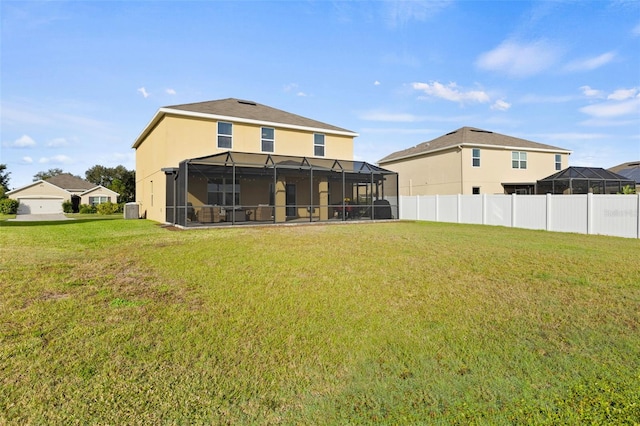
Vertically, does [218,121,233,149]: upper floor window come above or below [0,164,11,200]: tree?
below

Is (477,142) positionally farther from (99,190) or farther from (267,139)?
(99,190)

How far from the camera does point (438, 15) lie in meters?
12.4

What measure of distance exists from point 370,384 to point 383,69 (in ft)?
55.6

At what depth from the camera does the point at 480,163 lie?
75.9 ft

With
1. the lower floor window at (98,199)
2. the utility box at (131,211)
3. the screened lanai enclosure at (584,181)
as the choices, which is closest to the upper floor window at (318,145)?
the utility box at (131,211)

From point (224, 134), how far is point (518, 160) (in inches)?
851

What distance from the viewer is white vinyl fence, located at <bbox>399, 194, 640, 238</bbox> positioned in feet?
36.2

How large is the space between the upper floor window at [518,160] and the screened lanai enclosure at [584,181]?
6.57 feet

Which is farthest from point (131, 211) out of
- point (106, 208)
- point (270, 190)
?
point (106, 208)

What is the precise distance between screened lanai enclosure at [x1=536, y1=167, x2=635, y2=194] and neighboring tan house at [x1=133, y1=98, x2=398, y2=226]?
12.1 meters

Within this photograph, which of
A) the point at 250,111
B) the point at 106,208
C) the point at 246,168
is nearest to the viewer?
the point at 246,168

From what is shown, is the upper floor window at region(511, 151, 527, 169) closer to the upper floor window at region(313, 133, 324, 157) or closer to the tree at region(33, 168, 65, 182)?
the upper floor window at region(313, 133, 324, 157)

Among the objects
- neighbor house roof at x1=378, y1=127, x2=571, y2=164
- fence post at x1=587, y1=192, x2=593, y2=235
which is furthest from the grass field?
neighbor house roof at x1=378, y1=127, x2=571, y2=164

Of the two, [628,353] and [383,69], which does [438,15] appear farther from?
[628,353]
